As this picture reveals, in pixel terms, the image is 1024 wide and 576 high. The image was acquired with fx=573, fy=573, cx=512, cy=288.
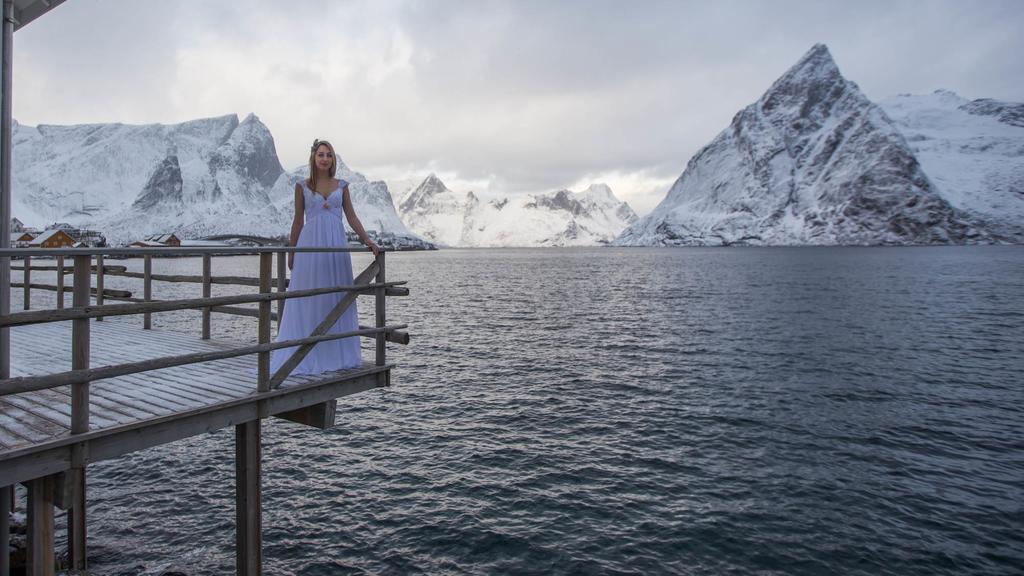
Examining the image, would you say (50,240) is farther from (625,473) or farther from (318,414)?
(318,414)

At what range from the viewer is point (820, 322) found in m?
36.3

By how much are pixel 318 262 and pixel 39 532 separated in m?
4.03

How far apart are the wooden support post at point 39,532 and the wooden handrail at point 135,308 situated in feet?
6.74

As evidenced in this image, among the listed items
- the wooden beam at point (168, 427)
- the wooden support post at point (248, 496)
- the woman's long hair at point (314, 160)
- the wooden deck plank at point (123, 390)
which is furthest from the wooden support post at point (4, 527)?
the woman's long hair at point (314, 160)

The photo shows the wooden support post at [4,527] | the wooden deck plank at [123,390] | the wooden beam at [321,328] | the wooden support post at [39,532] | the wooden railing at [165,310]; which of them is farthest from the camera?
the wooden beam at [321,328]

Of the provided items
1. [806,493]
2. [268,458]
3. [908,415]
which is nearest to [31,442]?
[268,458]

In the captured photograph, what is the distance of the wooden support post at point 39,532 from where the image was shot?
5812 millimetres

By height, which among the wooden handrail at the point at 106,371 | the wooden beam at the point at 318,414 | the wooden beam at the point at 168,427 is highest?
the wooden handrail at the point at 106,371

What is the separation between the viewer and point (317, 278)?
25.0 feet

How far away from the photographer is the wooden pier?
4.97 metres

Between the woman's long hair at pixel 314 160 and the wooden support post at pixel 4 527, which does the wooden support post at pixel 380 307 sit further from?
the wooden support post at pixel 4 527

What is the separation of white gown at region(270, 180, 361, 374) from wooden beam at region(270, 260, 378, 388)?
37 centimetres

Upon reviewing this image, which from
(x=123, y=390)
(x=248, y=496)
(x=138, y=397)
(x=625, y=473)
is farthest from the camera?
(x=625, y=473)

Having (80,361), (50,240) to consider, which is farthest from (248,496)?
(50,240)
